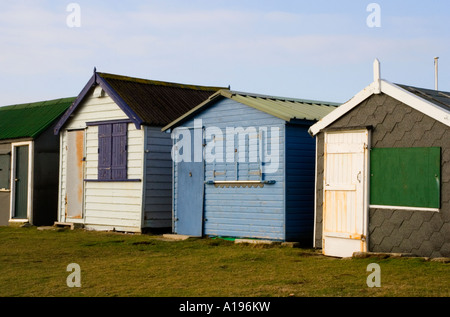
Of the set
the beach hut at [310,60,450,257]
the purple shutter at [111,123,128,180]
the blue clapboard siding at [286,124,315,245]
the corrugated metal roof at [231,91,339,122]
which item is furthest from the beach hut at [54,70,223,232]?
the beach hut at [310,60,450,257]

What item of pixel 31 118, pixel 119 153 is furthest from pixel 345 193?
pixel 31 118

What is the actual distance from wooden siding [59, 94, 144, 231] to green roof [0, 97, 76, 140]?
58.9 inches

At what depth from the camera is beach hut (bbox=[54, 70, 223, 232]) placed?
1892 cm

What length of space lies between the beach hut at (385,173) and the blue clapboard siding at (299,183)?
46.0 inches

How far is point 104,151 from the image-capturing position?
66.0ft

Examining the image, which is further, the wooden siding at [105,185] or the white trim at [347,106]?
the wooden siding at [105,185]

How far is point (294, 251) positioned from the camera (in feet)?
46.8

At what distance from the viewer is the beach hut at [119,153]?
18.9m

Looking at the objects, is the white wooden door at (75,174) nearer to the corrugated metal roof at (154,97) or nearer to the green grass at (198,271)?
the corrugated metal roof at (154,97)

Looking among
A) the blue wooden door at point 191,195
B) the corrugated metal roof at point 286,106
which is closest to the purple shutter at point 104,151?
the blue wooden door at point 191,195

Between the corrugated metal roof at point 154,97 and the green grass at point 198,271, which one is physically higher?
the corrugated metal roof at point 154,97

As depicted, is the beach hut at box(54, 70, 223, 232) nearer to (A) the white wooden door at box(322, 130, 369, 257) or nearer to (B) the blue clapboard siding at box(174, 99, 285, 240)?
(B) the blue clapboard siding at box(174, 99, 285, 240)
